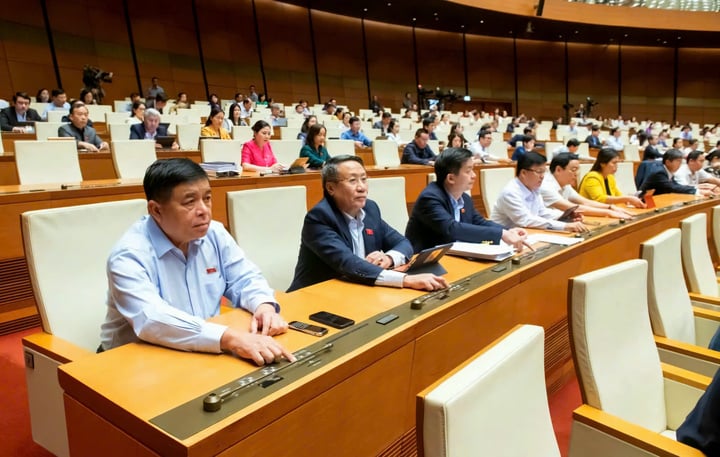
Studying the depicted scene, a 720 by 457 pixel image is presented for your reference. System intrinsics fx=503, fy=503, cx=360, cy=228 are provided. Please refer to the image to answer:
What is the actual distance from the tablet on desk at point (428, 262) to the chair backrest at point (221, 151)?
2.61 m

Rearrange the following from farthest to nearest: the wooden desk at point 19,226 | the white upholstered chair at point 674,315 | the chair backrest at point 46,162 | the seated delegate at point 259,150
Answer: the seated delegate at point 259,150
the chair backrest at point 46,162
the wooden desk at point 19,226
the white upholstered chair at point 674,315

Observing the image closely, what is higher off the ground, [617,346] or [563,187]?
[563,187]

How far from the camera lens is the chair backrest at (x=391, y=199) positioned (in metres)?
2.62

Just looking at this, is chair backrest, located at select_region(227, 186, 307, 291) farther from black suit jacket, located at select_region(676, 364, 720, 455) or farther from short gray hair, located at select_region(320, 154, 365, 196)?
black suit jacket, located at select_region(676, 364, 720, 455)

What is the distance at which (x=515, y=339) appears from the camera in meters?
0.83

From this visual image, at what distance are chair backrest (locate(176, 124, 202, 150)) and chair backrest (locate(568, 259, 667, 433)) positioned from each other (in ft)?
14.3

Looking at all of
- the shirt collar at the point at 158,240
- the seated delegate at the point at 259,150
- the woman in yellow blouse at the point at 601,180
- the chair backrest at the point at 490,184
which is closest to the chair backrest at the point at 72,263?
the shirt collar at the point at 158,240

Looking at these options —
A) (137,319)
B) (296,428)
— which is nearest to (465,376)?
(296,428)

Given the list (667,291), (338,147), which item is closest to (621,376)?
(667,291)

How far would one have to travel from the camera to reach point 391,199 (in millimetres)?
2689

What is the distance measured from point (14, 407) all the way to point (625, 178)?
186 inches

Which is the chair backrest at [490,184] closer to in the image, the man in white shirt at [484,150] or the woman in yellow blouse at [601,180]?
the woman in yellow blouse at [601,180]

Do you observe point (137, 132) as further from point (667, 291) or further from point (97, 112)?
point (667, 291)

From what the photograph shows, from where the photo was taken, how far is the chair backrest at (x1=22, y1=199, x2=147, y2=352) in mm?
1401
